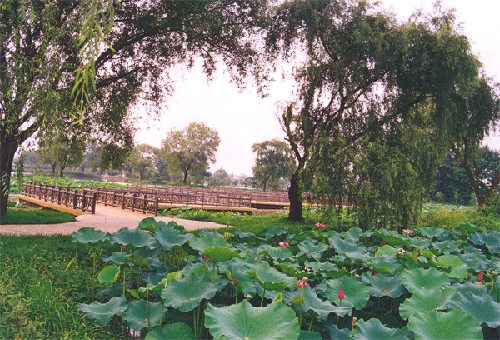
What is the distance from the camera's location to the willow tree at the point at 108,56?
22.1 ft

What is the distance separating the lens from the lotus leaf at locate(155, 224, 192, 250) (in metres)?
4.73

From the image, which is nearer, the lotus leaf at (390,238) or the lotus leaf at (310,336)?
the lotus leaf at (310,336)

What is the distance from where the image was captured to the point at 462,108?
14648 mm

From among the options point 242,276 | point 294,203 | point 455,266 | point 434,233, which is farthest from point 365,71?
point 242,276

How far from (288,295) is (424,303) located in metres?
1.04

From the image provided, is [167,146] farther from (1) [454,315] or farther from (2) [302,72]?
Result: (1) [454,315]

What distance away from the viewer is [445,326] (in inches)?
98.3

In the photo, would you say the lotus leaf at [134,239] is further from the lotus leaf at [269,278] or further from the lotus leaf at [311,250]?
the lotus leaf at [311,250]

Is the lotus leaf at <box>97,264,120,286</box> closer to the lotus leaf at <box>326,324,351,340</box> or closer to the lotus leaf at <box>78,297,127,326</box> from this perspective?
the lotus leaf at <box>78,297,127,326</box>

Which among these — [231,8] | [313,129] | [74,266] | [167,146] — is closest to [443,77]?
[313,129]

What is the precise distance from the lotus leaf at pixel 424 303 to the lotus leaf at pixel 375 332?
0.99ft

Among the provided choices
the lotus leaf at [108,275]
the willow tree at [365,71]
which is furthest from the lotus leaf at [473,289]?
the willow tree at [365,71]

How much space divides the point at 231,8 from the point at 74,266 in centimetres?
794

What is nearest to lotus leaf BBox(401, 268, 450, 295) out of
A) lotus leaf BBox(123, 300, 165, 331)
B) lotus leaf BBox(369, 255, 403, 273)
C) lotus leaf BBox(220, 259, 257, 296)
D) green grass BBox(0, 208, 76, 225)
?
lotus leaf BBox(369, 255, 403, 273)
